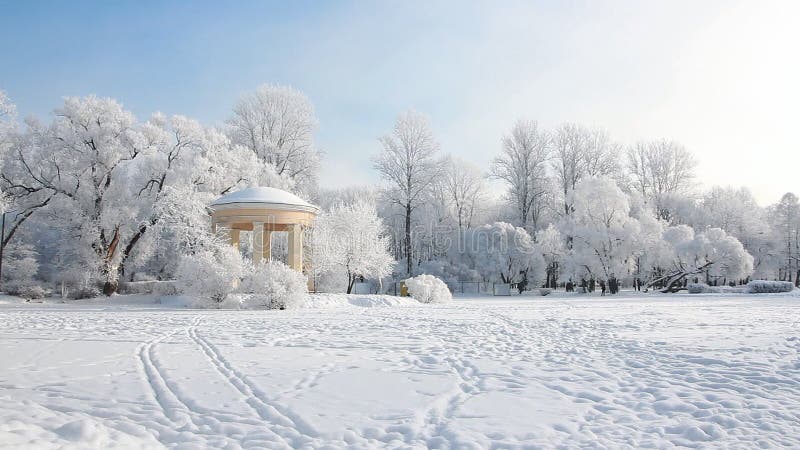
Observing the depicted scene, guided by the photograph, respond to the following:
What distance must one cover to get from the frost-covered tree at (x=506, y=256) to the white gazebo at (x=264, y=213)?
22.2 m

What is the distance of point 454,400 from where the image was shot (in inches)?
247

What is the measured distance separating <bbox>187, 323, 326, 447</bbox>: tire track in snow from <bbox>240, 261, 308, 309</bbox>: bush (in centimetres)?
1149

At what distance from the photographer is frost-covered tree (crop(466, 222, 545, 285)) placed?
145ft

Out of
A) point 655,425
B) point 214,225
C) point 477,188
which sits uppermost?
point 477,188

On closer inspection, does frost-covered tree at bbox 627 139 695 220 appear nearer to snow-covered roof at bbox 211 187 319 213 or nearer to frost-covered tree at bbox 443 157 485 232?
frost-covered tree at bbox 443 157 485 232

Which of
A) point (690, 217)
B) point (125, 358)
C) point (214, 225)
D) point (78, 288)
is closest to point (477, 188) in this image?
point (690, 217)

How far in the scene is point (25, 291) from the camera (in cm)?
2648

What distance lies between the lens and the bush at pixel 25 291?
85.4 ft

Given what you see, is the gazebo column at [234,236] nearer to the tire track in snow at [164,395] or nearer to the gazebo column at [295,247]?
the gazebo column at [295,247]

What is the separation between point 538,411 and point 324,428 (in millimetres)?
2311

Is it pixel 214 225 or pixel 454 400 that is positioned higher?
pixel 214 225

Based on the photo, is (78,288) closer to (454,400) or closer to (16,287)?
(16,287)

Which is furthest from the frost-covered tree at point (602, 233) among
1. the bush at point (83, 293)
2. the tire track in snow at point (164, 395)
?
the tire track in snow at point (164, 395)

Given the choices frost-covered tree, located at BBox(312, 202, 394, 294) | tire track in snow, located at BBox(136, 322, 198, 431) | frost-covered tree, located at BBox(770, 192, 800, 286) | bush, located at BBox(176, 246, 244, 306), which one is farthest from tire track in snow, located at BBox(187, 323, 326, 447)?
frost-covered tree, located at BBox(770, 192, 800, 286)
